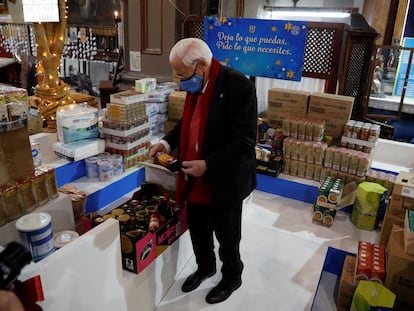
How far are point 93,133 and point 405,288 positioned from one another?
2203 millimetres

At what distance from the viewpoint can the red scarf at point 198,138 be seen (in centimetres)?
175

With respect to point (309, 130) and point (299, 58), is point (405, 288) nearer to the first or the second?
point (309, 130)

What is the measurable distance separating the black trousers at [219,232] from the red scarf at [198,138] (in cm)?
9

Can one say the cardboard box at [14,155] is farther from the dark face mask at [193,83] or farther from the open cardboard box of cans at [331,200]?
the open cardboard box of cans at [331,200]

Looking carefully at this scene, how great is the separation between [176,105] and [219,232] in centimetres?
177

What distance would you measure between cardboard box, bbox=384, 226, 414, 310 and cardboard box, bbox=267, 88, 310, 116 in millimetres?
1858

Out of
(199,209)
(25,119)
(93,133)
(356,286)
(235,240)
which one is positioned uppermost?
(25,119)

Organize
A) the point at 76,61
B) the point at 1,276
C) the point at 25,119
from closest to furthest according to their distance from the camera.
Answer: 1. the point at 1,276
2. the point at 25,119
3. the point at 76,61

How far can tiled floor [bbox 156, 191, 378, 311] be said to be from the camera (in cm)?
215

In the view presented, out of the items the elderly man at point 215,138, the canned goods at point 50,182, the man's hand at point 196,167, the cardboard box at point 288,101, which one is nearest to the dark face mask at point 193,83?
the elderly man at point 215,138

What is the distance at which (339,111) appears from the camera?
11.1 feet

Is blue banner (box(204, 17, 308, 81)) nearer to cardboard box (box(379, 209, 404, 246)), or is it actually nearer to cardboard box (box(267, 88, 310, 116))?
cardboard box (box(267, 88, 310, 116))

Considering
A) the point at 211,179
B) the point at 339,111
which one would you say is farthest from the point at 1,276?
the point at 339,111

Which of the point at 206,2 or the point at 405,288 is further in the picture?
the point at 206,2
